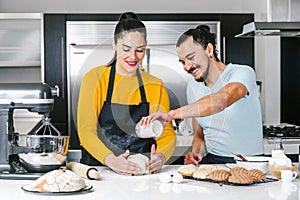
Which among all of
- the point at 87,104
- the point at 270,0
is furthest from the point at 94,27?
the point at 87,104

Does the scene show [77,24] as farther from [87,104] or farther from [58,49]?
[87,104]

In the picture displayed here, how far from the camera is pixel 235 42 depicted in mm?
5066

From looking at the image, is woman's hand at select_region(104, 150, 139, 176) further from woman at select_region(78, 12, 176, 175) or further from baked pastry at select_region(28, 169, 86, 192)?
baked pastry at select_region(28, 169, 86, 192)

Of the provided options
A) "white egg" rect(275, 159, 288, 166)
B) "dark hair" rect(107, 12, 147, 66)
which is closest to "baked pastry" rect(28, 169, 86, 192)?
"white egg" rect(275, 159, 288, 166)

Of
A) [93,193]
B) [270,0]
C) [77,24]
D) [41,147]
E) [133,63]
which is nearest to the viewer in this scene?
[93,193]

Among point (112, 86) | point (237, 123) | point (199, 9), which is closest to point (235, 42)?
point (199, 9)

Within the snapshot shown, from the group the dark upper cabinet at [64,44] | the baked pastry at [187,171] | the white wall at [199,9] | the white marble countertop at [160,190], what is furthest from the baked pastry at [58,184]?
the white wall at [199,9]

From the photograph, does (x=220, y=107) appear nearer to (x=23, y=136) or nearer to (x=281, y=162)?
(x=281, y=162)

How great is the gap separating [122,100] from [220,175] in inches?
37.1

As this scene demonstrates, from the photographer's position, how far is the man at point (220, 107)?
11.4 ft

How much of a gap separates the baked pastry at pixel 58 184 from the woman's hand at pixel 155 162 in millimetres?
532

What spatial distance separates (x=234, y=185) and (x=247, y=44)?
110 inches

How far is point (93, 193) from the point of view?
234 centimetres

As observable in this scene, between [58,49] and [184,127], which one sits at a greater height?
[58,49]
